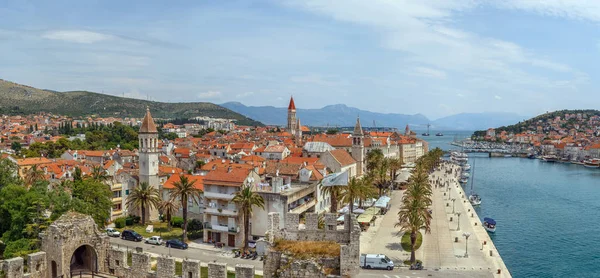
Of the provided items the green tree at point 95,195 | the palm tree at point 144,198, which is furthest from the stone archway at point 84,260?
the palm tree at point 144,198

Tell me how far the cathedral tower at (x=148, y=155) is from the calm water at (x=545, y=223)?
1682 inches

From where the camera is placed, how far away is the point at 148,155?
57969mm

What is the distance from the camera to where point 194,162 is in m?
101

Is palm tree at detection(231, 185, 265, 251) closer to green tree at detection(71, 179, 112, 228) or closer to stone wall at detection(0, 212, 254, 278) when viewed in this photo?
green tree at detection(71, 179, 112, 228)

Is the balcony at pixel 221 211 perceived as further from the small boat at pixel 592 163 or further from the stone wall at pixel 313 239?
the small boat at pixel 592 163

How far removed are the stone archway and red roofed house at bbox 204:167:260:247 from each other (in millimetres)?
19841

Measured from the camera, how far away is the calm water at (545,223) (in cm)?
4934

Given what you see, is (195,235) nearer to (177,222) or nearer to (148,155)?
(177,222)

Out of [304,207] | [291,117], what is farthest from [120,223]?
[291,117]

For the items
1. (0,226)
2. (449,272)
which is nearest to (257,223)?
(449,272)

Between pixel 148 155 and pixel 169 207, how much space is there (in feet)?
29.0

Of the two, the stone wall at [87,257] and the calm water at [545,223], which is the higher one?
the stone wall at [87,257]

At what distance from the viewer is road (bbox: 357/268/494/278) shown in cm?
3797

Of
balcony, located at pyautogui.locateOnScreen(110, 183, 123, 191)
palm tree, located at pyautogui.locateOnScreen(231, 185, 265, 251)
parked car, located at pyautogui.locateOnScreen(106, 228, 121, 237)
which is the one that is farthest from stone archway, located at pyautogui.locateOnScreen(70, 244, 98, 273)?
balcony, located at pyautogui.locateOnScreen(110, 183, 123, 191)
